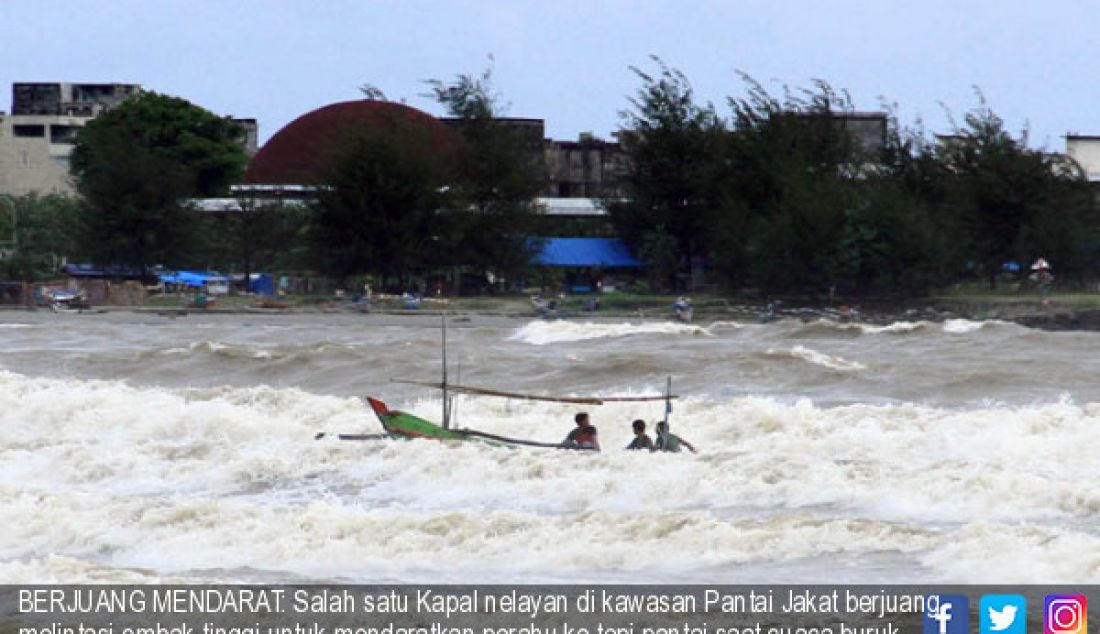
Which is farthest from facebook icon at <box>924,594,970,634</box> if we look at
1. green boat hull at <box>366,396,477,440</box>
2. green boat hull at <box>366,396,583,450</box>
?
green boat hull at <box>366,396,477,440</box>

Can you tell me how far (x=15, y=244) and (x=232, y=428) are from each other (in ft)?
119

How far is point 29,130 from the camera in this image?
8762cm

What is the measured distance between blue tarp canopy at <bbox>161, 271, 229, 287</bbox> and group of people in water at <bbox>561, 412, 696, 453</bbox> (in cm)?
3930

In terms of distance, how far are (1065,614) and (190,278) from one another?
159 ft

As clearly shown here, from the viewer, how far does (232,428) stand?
24.6 meters

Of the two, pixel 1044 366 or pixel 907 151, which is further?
pixel 907 151

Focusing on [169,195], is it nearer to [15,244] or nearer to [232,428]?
[15,244]

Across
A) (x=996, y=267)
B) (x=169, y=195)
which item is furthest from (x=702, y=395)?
(x=169, y=195)

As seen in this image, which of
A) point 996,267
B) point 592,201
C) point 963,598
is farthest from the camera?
point 592,201

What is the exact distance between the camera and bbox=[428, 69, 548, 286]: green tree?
5400 cm

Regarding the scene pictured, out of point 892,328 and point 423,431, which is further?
point 892,328

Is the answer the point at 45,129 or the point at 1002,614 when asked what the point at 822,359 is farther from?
the point at 45,129

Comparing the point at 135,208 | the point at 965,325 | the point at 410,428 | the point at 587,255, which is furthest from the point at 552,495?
the point at 135,208

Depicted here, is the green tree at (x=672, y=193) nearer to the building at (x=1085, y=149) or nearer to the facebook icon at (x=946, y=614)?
the building at (x=1085, y=149)
